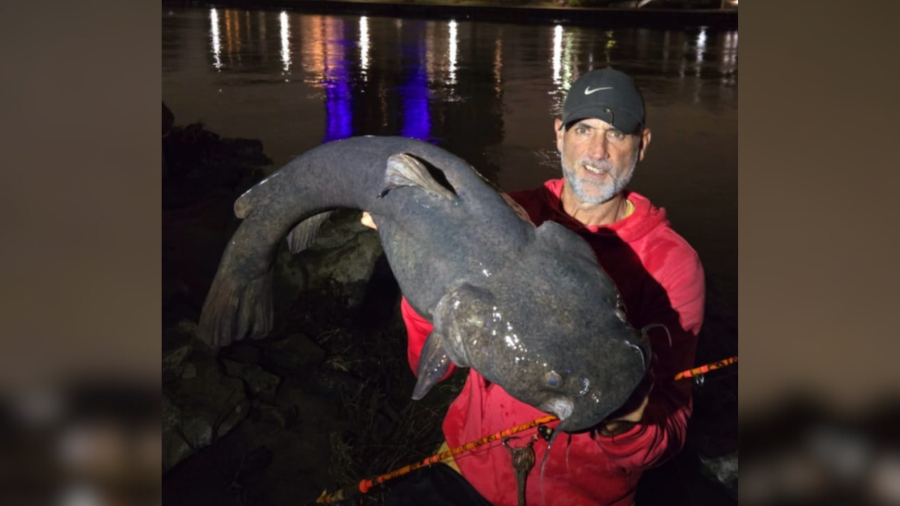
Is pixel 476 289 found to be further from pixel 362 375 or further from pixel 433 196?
pixel 362 375

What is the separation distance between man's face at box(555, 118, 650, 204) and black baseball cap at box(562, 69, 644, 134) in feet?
0.14

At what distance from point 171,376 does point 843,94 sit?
11.5 feet

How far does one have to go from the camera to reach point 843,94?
1.59 meters

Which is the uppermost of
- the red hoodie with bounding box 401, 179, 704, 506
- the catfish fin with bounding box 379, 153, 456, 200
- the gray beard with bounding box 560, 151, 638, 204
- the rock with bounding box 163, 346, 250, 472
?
the catfish fin with bounding box 379, 153, 456, 200

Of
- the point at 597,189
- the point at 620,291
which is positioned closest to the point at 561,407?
the point at 620,291

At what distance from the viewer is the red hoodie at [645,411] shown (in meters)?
1.98

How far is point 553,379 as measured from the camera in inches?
56.5

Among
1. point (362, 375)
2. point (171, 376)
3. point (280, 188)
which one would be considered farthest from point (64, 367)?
point (362, 375)

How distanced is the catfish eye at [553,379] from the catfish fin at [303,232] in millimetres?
1054

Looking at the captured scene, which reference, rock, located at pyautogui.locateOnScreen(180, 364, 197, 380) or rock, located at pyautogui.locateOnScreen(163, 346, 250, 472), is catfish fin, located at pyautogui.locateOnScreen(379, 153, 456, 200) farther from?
rock, located at pyautogui.locateOnScreen(180, 364, 197, 380)

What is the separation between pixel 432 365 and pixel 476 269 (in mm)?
274

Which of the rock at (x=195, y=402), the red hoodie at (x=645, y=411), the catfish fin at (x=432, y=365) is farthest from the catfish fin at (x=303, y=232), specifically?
the rock at (x=195, y=402)

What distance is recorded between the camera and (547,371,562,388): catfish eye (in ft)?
4.70

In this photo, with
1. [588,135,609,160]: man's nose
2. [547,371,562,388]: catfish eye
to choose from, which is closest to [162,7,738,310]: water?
[588,135,609,160]: man's nose
